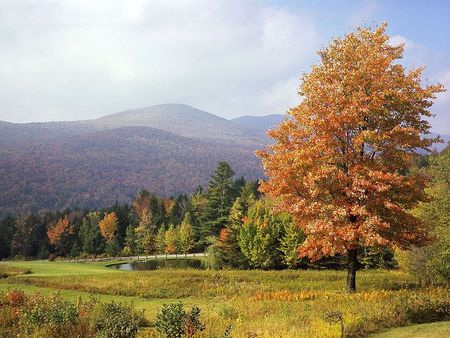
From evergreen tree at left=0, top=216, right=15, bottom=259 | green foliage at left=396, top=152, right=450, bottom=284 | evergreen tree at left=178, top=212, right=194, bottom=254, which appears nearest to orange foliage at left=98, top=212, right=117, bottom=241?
evergreen tree at left=178, top=212, right=194, bottom=254

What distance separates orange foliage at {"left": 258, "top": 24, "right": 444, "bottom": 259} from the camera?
18.5m

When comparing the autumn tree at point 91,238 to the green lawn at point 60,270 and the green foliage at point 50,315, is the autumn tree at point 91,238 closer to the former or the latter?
the green lawn at point 60,270

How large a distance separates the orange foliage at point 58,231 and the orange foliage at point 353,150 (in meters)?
86.1

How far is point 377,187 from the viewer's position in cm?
1775

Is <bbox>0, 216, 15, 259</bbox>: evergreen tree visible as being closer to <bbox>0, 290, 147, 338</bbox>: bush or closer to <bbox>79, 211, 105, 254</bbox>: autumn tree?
<bbox>79, 211, 105, 254</bbox>: autumn tree

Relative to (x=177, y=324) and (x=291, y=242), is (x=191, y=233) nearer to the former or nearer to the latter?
(x=291, y=242)

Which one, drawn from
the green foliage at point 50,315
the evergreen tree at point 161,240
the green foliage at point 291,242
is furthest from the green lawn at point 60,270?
the green foliage at point 50,315

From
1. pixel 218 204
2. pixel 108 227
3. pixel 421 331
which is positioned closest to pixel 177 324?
pixel 421 331

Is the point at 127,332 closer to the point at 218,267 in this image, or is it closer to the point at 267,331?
the point at 267,331

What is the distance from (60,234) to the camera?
320 feet

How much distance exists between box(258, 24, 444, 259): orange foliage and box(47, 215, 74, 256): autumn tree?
86203 millimetres

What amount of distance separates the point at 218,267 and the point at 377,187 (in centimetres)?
4238

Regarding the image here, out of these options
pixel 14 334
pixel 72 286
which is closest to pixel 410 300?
pixel 14 334

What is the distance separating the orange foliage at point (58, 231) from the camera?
96.7 meters
